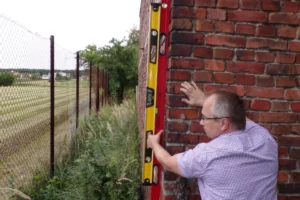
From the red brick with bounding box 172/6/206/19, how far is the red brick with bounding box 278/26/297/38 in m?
0.61

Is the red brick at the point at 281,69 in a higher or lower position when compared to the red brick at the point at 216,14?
lower

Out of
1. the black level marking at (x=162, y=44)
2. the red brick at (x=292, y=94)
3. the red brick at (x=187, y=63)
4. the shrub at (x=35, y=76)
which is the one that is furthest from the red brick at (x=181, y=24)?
the shrub at (x=35, y=76)

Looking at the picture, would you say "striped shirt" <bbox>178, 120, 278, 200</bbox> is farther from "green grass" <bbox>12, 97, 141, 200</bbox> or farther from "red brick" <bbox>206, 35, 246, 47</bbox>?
"green grass" <bbox>12, 97, 141, 200</bbox>

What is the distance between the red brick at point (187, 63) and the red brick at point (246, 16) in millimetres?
408

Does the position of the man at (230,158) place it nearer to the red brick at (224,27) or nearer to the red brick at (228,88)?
the red brick at (228,88)

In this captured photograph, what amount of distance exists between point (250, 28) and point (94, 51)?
18785 mm

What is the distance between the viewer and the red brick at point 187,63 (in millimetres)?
2186

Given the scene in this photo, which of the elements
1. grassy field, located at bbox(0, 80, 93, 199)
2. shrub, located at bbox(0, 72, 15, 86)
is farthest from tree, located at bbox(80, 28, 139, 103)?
shrub, located at bbox(0, 72, 15, 86)

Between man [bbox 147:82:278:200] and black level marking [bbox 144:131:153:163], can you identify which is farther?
black level marking [bbox 144:131:153:163]

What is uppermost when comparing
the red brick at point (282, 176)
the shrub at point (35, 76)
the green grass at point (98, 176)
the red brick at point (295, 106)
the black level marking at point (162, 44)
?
the black level marking at point (162, 44)

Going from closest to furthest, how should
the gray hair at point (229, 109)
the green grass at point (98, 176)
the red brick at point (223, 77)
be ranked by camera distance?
the gray hair at point (229, 109)
the red brick at point (223, 77)
the green grass at point (98, 176)

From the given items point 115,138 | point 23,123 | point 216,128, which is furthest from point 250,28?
point 115,138

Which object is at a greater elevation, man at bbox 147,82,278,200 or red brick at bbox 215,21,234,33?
red brick at bbox 215,21,234,33

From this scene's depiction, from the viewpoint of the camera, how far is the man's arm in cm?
189
